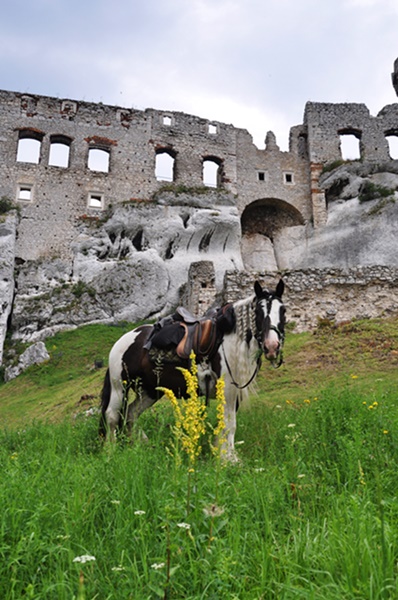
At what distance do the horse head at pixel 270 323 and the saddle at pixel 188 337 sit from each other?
1.99 ft

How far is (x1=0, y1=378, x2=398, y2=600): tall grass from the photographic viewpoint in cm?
206

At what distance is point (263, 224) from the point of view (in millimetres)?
32344

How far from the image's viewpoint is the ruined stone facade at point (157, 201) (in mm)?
23500

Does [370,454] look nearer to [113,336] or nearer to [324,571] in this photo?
[324,571]

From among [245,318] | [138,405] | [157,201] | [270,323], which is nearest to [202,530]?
[270,323]

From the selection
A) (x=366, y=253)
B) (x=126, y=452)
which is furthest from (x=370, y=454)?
(x=366, y=253)

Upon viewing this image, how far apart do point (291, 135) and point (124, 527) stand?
34.3 m

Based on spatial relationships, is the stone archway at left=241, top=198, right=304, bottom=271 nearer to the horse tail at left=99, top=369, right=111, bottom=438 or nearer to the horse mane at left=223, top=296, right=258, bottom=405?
→ the horse tail at left=99, top=369, right=111, bottom=438

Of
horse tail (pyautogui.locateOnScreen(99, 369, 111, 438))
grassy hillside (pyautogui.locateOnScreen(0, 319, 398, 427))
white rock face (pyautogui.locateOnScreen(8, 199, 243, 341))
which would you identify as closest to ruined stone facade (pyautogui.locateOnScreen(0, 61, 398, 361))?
white rock face (pyautogui.locateOnScreen(8, 199, 243, 341))

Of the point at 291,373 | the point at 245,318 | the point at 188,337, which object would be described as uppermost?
the point at 245,318

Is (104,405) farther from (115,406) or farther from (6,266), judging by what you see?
(6,266)

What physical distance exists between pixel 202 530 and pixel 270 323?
2.74 meters

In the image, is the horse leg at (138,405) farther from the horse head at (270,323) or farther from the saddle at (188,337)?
the horse head at (270,323)

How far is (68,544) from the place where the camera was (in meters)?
2.38
